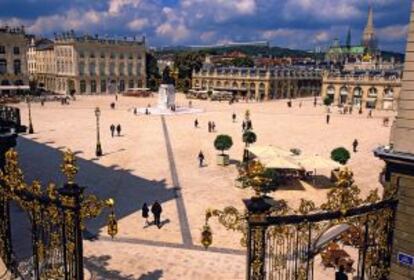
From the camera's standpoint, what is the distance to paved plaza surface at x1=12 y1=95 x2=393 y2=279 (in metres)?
16.2

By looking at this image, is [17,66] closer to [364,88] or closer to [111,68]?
[111,68]

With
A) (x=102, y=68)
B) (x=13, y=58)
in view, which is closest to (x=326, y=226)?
(x=13, y=58)

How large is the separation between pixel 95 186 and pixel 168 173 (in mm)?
5242

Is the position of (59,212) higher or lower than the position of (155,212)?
higher

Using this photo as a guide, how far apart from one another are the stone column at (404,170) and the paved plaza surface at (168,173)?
4780 millimetres

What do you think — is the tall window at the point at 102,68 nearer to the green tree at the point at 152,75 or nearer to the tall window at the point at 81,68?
the tall window at the point at 81,68

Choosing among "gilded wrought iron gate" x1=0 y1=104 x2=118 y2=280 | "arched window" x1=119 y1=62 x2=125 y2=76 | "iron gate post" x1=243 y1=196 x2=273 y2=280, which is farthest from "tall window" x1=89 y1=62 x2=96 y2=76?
"iron gate post" x1=243 y1=196 x2=273 y2=280

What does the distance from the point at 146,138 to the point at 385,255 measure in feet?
109

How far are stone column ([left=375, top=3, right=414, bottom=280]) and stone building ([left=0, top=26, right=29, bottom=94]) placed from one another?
87.6 meters

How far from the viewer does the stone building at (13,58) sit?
84.9 meters

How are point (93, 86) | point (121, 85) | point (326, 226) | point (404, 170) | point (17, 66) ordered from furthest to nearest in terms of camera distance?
point (121, 85)
point (93, 86)
point (17, 66)
point (326, 226)
point (404, 170)

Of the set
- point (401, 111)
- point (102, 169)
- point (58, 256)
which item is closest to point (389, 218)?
point (401, 111)

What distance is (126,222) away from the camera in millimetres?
19875

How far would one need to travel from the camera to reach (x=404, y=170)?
10.7 m
